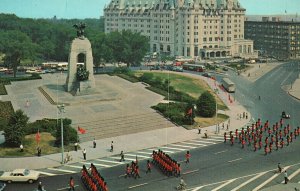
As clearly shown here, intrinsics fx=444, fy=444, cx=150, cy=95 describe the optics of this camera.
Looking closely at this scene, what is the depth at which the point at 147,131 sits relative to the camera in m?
56.2

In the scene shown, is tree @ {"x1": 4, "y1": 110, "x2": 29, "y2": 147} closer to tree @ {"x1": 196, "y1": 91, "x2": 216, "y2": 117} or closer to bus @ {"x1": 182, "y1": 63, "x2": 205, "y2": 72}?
tree @ {"x1": 196, "y1": 91, "x2": 216, "y2": 117}

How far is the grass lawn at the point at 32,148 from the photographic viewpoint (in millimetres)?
47350

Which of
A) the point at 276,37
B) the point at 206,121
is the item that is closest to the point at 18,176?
the point at 206,121

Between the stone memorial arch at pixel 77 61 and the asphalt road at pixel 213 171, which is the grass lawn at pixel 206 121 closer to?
the asphalt road at pixel 213 171

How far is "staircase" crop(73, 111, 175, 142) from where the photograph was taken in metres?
54.5

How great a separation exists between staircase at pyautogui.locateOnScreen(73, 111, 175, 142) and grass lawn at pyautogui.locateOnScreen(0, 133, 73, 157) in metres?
3.81

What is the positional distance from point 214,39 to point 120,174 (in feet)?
401

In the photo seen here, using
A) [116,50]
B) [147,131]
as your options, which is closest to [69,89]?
[147,131]

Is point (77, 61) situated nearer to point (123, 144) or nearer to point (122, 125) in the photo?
point (122, 125)

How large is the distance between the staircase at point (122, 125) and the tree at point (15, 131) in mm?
7171

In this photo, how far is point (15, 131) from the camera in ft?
158

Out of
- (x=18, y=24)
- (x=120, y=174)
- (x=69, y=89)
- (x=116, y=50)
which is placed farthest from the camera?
(x=18, y=24)

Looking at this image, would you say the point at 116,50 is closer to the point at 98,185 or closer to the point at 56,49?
the point at 56,49

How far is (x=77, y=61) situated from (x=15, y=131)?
1011 inches
